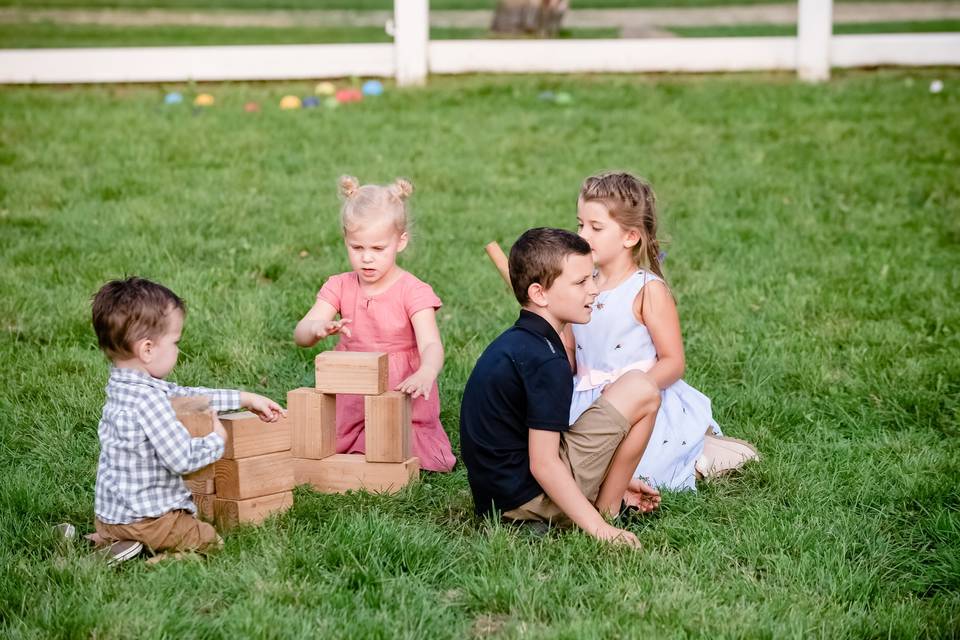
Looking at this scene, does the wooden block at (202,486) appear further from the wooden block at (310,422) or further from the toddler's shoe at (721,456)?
the toddler's shoe at (721,456)

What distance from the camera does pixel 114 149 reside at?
8.67 m

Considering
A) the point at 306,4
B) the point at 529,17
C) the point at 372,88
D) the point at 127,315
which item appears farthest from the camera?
the point at 306,4

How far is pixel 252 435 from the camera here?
3615 millimetres

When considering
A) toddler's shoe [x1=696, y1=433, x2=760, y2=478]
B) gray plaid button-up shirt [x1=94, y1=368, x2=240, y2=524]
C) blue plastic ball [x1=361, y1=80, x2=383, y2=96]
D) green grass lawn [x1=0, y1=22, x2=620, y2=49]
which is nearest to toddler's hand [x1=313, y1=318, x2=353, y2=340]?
gray plaid button-up shirt [x1=94, y1=368, x2=240, y2=524]

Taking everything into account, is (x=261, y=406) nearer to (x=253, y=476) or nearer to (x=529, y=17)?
(x=253, y=476)

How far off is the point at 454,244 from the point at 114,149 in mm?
3307

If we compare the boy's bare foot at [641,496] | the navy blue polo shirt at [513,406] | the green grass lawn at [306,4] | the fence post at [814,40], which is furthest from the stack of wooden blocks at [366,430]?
the green grass lawn at [306,4]

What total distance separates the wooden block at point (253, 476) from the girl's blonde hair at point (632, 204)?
1442mm

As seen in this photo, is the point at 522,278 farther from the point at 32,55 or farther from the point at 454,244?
the point at 32,55

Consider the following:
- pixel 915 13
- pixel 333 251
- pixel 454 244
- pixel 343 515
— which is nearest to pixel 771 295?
pixel 454 244

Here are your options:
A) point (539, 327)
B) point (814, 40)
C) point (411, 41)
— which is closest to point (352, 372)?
point (539, 327)

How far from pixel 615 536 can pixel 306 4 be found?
2056 centimetres

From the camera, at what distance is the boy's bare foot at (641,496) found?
3.74m

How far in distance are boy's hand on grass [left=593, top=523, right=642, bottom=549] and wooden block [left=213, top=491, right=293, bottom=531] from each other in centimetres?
106
